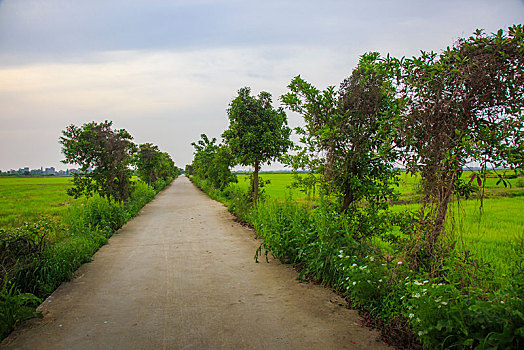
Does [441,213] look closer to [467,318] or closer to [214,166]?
[467,318]

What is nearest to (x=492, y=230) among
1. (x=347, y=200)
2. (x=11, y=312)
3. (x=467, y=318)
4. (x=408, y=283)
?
(x=347, y=200)

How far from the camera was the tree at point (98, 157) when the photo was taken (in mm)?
11211

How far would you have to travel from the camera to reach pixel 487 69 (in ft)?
10.5

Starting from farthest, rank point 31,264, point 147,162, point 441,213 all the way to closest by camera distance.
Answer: point 147,162, point 31,264, point 441,213

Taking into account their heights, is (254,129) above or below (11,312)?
above

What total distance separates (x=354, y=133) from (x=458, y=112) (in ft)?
5.34

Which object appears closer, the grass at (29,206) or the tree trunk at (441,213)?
the tree trunk at (441,213)

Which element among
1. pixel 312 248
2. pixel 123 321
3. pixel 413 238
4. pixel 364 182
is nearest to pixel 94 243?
pixel 123 321

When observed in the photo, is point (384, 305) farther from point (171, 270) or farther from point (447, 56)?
point (171, 270)

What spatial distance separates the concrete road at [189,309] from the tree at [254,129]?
4627mm

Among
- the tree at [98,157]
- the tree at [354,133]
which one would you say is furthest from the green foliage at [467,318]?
the tree at [98,157]

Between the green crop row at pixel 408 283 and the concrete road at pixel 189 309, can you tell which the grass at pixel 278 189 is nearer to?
the green crop row at pixel 408 283

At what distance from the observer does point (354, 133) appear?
486 centimetres

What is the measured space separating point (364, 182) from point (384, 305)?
2.01 metres
